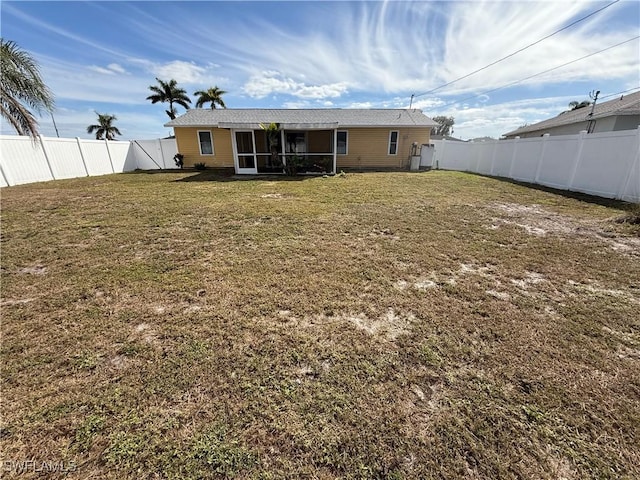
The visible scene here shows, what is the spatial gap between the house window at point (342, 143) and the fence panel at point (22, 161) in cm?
1341

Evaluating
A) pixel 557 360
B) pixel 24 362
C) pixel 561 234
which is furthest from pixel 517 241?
pixel 24 362

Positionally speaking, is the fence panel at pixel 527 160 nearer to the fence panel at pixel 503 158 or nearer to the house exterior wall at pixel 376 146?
the fence panel at pixel 503 158

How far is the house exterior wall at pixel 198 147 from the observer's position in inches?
618

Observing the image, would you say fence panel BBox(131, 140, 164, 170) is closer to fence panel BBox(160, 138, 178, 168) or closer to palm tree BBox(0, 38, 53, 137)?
fence panel BBox(160, 138, 178, 168)

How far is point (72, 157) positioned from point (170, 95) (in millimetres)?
17448

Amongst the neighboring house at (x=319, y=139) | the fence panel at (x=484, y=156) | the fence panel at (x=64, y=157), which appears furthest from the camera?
the neighboring house at (x=319, y=139)

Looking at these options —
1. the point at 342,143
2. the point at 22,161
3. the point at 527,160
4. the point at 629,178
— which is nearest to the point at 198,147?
the point at 22,161

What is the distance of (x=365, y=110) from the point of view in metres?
18.4

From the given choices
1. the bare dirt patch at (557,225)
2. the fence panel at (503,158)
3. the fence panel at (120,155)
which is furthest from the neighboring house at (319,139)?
the bare dirt patch at (557,225)

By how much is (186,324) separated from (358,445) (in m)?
1.82

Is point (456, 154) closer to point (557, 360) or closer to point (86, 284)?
point (557, 360)

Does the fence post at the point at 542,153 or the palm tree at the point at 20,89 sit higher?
the palm tree at the point at 20,89

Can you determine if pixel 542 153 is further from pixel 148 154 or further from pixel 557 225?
pixel 148 154

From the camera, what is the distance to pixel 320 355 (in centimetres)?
224
